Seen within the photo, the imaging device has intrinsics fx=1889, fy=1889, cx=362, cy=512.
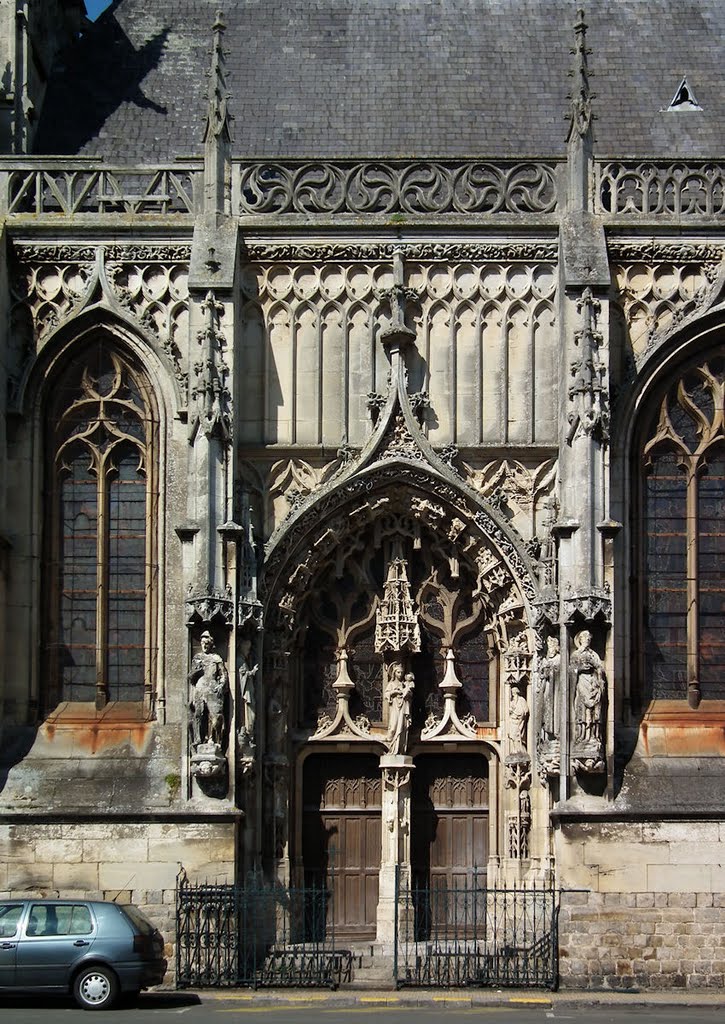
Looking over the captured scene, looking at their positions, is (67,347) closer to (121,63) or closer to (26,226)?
(26,226)

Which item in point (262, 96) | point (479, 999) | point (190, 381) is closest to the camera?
point (479, 999)

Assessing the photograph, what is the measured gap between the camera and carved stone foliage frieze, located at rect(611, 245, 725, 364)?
23344mm

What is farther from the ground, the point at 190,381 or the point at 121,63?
the point at 121,63

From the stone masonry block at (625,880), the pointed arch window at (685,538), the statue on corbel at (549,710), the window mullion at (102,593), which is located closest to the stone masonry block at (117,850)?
the window mullion at (102,593)

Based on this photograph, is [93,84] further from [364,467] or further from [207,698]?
[207,698]

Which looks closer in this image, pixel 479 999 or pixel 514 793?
pixel 479 999

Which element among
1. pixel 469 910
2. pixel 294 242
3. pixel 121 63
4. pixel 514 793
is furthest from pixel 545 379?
pixel 121 63

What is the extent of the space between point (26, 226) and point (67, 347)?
61.9 inches

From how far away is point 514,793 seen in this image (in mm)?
22969

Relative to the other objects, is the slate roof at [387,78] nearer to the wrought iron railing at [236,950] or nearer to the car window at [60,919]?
the wrought iron railing at [236,950]

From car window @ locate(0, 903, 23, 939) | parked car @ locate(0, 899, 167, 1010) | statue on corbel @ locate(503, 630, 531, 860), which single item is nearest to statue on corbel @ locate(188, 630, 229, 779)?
parked car @ locate(0, 899, 167, 1010)

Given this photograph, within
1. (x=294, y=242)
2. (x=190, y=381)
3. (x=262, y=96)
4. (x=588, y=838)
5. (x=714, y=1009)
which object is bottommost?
(x=714, y=1009)

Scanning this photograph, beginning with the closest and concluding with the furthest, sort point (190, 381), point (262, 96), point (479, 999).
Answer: point (479, 999) → point (190, 381) → point (262, 96)

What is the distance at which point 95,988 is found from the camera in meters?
18.8
